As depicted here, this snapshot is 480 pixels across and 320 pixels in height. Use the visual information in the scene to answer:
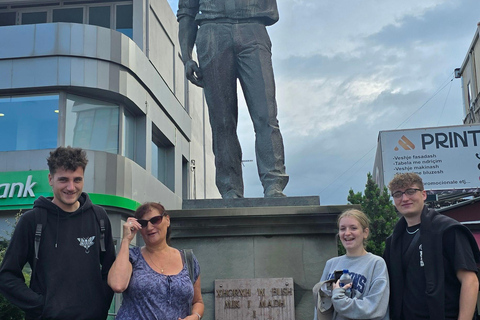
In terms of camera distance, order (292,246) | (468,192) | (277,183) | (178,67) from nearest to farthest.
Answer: (292,246)
(277,183)
(468,192)
(178,67)

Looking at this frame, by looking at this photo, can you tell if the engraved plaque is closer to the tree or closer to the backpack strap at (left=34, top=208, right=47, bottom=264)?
the backpack strap at (left=34, top=208, right=47, bottom=264)

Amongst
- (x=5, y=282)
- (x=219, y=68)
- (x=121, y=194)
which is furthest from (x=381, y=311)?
(x=121, y=194)

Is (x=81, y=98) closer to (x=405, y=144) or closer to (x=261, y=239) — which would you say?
(x=405, y=144)

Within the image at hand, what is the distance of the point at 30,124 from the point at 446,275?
20339 mm

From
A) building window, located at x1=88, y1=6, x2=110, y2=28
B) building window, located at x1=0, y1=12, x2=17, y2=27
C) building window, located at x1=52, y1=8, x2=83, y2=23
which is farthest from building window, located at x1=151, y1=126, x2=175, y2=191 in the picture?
building window, located at x1=0, y1=12, x2=17, y2=27

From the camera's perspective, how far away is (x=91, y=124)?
75.5 feet

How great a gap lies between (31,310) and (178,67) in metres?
29.2

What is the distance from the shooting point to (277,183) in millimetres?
6574

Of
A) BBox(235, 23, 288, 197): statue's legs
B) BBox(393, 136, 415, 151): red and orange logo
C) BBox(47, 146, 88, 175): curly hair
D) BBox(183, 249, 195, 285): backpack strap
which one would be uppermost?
BBox(393, 136, 415, 151): red and orange logo

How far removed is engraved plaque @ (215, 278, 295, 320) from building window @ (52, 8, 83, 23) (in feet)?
72.3

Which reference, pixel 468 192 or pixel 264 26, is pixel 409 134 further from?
pixel 264 26

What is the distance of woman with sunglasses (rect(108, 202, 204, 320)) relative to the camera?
406 centimetres

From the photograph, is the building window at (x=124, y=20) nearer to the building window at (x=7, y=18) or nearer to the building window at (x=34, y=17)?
the building window at (x=34, y=17)

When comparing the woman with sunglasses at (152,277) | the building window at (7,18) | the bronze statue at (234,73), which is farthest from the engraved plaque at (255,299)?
the building window at (7,18)
